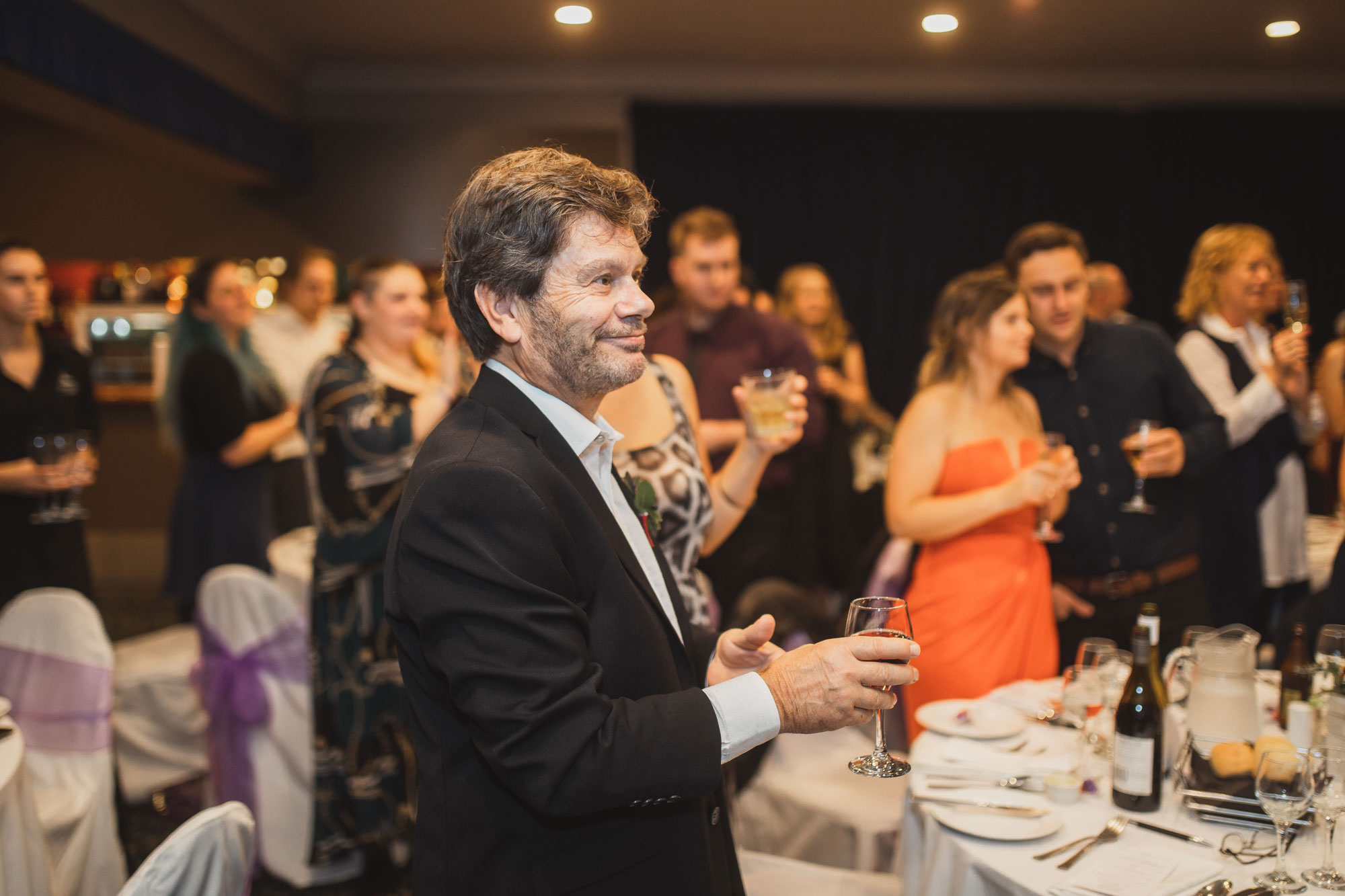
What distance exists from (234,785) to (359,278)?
5.10 ft

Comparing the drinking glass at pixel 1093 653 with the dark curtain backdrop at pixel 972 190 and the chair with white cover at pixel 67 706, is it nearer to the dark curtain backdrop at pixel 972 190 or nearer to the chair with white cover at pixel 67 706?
the chair with white cover at pixel 67 706

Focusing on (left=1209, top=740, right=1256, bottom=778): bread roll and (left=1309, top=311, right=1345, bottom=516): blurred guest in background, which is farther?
(left=1309, top=311, right=1345, bottom=516): blurred guest in background

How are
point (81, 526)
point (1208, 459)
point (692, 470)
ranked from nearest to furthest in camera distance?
point (692, 470), point (1208, 459), point (81, 526)

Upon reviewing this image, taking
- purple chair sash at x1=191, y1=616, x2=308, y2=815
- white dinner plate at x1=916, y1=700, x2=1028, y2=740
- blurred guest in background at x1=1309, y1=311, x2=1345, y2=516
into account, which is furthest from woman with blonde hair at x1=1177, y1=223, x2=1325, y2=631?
purple chair sash at x1=191, y1=616, x2=308, y2=815

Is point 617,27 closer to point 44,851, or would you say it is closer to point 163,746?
point 163,746

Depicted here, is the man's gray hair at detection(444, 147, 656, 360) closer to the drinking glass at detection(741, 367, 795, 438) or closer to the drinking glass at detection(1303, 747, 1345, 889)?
the drinking glass at detection(741, 367, 795, 438)

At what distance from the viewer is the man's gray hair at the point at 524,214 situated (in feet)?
3.85

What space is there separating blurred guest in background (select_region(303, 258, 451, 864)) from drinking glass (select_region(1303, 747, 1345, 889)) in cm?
219

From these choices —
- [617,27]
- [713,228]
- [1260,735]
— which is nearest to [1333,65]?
[617,27]

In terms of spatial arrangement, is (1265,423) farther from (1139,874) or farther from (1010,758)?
(1139,874)

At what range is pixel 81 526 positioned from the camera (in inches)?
128

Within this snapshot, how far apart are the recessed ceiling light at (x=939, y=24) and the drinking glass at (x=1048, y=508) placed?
4.17m

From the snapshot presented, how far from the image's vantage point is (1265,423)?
3410 mm

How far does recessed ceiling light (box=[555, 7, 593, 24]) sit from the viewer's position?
568 centimetres
